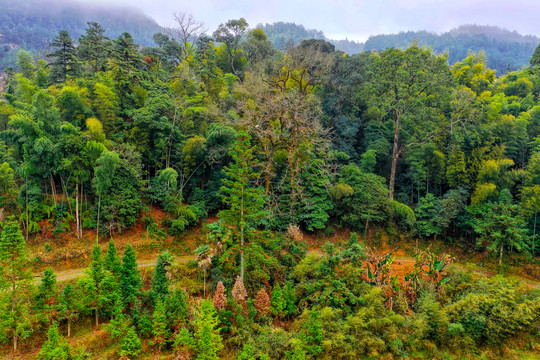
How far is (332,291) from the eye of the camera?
44.6 ft

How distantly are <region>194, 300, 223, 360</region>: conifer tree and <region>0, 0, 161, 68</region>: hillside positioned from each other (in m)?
82.0

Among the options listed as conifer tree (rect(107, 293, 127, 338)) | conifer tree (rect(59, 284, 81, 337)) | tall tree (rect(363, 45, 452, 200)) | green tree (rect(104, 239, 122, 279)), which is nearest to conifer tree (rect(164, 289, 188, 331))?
conifer tree (rect(107, 293, 127, 338))

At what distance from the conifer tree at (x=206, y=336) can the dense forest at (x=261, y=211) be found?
79 millimetres

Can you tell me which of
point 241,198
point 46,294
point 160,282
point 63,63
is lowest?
point 160,282

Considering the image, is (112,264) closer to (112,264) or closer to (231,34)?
(112,264)

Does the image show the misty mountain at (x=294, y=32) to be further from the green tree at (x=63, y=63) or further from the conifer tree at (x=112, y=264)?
the conifer tree at (x=112, y=264)

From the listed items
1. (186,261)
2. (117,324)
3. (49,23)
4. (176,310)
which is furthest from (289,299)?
(49,23)

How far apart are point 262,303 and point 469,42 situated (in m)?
166

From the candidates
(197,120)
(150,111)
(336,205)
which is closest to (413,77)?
(336,205)

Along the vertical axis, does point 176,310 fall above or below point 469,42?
below

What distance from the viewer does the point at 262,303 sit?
1349cm

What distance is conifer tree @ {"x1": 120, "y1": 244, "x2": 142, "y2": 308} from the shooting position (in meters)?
12.8

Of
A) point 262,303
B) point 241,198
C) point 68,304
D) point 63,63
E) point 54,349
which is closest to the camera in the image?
point 54,349

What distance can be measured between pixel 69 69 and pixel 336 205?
23.0 meters
